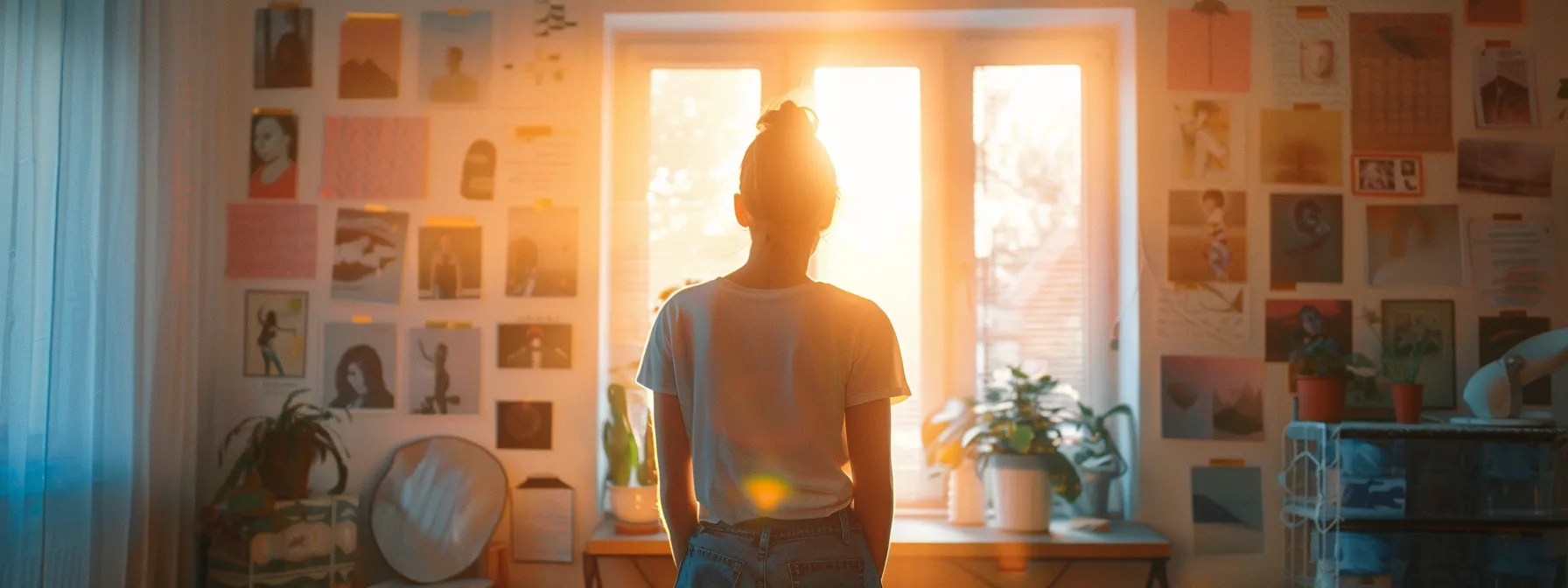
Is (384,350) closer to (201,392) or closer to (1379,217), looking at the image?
(201,392)

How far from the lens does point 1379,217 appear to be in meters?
2.77

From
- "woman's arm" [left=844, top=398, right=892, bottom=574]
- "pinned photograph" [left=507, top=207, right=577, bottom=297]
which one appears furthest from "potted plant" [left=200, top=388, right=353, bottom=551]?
"woman's arm" [left=844, top=398, right=892, bottom=574]

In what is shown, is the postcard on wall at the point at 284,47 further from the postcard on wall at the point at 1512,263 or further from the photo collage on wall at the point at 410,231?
the postcard on wall at the point at 1512,263

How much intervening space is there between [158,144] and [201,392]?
2.13ft

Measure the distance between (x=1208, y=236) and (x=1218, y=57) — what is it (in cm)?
46

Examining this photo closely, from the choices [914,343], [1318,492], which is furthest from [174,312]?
[1318,492]

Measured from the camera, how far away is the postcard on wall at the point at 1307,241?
2768mm

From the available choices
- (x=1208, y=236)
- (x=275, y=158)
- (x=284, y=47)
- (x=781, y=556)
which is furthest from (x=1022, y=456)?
(x=284, y=47)

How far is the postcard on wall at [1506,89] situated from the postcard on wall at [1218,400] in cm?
86

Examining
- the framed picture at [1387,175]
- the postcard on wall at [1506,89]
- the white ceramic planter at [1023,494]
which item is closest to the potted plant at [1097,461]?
the white ceramic planter at [1023,494]

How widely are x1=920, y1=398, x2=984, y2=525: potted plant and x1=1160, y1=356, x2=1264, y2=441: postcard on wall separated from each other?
51cm

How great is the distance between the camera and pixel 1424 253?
2.75 m

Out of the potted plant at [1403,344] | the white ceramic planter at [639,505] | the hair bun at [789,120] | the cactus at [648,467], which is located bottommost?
the white ceramic planter at [639,505]

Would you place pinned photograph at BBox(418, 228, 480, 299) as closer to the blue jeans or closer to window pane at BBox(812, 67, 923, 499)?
window pane at BBox(812, 67, 923, 499)
